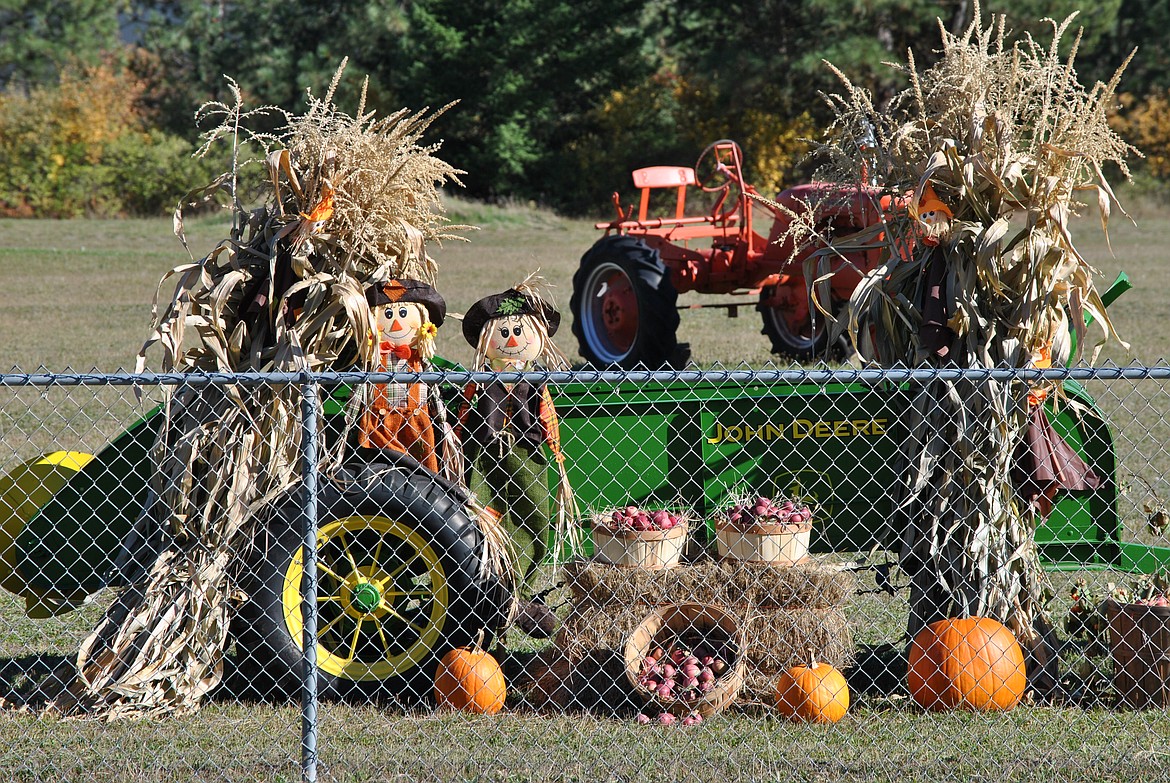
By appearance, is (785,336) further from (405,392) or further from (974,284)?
(405,392)

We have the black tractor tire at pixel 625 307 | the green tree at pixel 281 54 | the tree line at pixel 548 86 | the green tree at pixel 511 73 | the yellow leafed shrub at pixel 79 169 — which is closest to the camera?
the black tractor tire at pixel 625 307

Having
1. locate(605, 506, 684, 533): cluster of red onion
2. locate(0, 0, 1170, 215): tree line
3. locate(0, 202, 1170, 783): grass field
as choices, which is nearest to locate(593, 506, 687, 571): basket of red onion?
locate(605, 506, 684, 533): cluster of red onion

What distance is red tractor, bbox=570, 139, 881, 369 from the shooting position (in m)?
9.43

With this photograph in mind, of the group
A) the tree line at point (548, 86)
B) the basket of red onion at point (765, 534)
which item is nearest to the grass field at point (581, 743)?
the basket of red onion at point (765, 534)

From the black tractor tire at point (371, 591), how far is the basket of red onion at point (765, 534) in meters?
0.82

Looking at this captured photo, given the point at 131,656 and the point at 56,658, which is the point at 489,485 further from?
the point at 56,658

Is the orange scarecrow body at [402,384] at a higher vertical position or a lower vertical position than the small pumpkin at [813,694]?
higher

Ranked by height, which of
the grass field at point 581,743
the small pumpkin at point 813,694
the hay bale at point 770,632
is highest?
the hay bale at point 770,632

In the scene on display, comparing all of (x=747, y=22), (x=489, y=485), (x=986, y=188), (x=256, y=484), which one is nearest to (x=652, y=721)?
(x=489, y=485)

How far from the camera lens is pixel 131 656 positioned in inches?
166

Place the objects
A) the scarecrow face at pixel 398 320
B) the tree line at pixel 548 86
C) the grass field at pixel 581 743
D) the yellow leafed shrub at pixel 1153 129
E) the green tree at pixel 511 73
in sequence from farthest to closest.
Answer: the green tree at pixel 511 73, the yellow leafed shrub at pixel 1153 129, the tree line at pixel 548 86, the scarecrow face at pixel 398 320, the grass field at pixel 581 743

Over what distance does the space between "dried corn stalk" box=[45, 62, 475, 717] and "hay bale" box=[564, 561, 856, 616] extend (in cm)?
101

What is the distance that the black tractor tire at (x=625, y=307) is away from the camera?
9.39 m

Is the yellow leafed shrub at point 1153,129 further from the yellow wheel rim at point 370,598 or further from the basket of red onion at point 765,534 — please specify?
the yellow wheel rim at point 370,598
